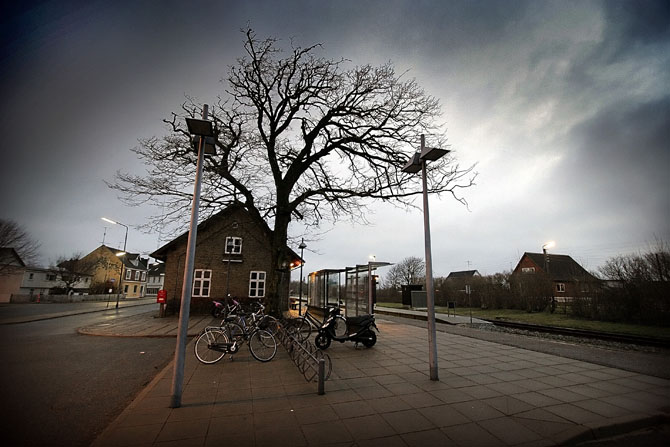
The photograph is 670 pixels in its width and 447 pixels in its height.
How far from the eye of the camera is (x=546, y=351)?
888 centimetres

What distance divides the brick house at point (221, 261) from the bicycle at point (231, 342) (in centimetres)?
1329

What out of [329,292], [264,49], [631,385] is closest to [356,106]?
[264,49]

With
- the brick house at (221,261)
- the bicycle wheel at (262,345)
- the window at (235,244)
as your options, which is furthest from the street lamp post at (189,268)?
the window at (235,244)

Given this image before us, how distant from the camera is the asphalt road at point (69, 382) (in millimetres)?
3938

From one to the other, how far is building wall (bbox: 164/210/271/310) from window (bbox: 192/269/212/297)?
0.88 feet

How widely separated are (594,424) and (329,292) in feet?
47.9

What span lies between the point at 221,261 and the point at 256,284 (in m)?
3.08

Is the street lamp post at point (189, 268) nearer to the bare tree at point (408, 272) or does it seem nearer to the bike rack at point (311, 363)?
the bike rack at point (311, 363)

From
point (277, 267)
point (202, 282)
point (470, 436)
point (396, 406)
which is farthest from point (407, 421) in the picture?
point (202, 282)

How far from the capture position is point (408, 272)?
67312 mm

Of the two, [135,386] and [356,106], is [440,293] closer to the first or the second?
[356,106]

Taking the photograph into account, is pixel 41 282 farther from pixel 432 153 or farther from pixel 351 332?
pixel 432 153

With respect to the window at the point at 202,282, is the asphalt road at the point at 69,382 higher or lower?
lower

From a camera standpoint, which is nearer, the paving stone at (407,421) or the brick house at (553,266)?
the paving stone at (407,421)
